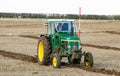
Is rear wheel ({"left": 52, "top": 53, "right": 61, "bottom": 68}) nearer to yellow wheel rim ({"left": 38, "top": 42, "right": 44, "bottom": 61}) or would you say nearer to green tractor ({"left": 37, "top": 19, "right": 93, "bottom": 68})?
green tractor ({"left": 37, "top": 19, "right": 93, "bottom": 68})

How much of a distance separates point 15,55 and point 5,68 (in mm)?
5853

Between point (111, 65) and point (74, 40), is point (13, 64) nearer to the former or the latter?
point (74, 40)

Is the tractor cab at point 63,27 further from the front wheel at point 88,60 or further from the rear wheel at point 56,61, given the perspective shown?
the rear wheel at point 56,61

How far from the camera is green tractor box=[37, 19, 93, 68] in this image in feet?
66.6

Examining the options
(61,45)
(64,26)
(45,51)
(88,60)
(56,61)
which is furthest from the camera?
(64,26)

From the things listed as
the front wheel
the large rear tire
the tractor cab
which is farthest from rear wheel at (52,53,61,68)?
the tractor cab

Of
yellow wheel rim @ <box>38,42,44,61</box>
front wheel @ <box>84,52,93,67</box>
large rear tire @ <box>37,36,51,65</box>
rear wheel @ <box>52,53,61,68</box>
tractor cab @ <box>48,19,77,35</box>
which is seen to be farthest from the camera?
yellow wheel rim @ <box>38,42,44,61</box>

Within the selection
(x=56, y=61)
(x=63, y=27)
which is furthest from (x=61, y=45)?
(x=56, y=61)

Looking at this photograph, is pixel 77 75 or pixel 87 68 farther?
pixel 87 68

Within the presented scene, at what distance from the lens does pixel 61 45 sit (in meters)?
20.8

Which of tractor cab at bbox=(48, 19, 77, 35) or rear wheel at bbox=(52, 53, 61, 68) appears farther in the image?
tractor cab at bbox=(48, 19, 77, 35)

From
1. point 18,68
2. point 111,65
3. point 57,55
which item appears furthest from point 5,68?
point 111,65

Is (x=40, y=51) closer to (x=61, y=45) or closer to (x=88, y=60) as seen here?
(x=61, y=45)

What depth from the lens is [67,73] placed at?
18094 mm
